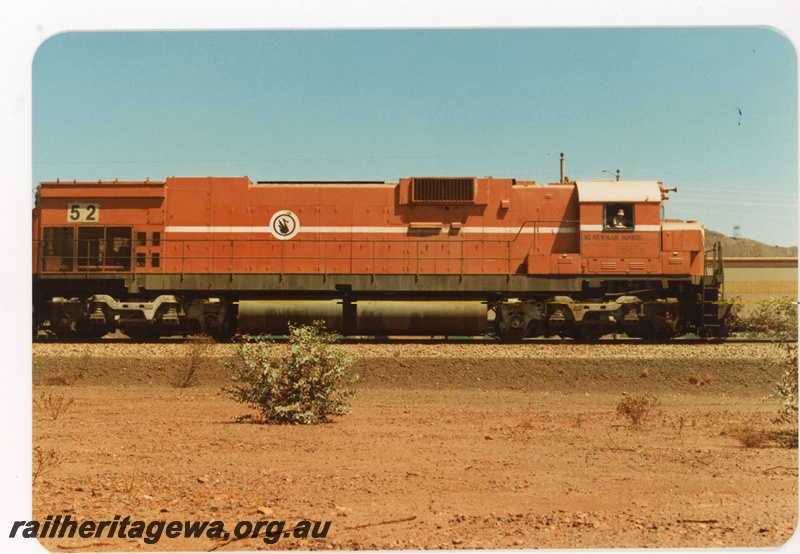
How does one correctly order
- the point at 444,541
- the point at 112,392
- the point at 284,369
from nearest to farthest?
1. the point at 444,541
2. the point at 284,369
3. the point at 112,392

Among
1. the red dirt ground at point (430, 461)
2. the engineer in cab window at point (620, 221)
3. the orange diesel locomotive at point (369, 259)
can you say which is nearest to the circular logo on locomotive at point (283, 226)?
the orange diesel locomotive at point (369, 259)

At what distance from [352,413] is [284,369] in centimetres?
117

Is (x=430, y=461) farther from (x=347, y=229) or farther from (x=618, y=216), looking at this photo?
(x=618, y=216)

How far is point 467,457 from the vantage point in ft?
26.6

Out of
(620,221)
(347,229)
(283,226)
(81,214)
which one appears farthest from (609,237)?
(81,214)

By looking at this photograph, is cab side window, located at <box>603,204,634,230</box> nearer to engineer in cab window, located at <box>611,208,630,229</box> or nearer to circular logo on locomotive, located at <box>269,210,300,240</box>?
engineer in cab window, located at <box>611,208,630,229</box>

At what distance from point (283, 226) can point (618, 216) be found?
23.5 feet

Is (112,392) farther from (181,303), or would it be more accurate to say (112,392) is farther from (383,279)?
(383,279)

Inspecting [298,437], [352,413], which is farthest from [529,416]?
[298,437]

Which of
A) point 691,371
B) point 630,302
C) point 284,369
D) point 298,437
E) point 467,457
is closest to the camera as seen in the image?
point 467,457

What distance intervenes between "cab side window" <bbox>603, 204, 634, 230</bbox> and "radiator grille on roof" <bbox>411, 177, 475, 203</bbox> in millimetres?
2877

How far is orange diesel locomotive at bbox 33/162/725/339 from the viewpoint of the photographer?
16344mm

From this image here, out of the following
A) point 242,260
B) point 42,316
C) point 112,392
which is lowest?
point 112,392

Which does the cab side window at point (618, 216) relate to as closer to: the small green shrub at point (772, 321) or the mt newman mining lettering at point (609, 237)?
the mt newman mining lettering at point (609, 237)
